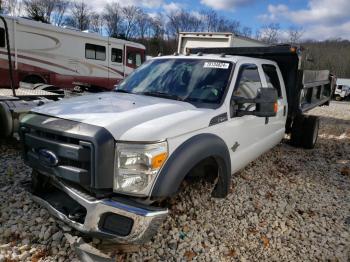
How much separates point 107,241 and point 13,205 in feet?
5.21

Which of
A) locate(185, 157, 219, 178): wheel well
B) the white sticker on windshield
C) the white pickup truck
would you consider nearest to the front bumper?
the white pickup truck

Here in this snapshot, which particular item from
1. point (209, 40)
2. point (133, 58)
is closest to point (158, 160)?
→ point (209, 40)

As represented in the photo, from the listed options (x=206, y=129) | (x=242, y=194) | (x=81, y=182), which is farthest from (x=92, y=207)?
(x=242, y=194)

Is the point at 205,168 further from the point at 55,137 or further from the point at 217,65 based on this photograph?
the point at 55,137

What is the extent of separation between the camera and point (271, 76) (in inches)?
205

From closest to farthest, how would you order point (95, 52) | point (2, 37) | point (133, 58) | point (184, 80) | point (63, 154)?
point (63, 154) → point (184, 80) → point (2, 37) → point (95, 52) → point (133, 58)

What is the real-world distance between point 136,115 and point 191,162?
25.0 inches

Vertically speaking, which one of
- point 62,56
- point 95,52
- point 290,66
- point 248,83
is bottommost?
point 248,83

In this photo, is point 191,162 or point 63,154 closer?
point 63,154

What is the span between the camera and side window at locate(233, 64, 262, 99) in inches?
157

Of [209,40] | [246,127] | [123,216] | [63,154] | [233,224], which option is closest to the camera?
[123,216]

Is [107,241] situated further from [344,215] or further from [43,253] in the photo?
[344,215]

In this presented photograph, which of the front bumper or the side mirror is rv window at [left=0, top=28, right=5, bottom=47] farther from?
the front bumper

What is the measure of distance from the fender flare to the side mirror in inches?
20.9
